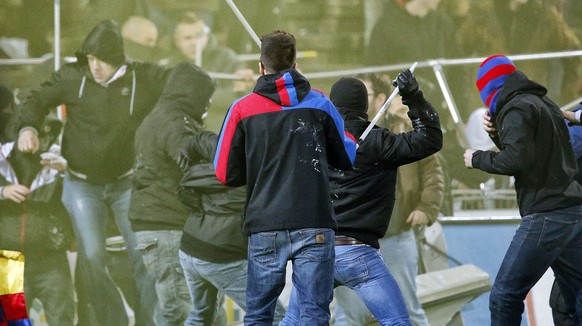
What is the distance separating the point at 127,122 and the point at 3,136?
0.78m

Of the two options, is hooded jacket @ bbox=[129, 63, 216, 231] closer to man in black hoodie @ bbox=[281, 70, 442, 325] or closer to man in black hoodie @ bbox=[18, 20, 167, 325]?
man in black hoodie @ bbox=[18, 20, 167, 325]

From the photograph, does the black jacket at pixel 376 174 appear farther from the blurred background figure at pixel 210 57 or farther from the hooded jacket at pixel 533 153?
the blurred background figure at pixel 210 57

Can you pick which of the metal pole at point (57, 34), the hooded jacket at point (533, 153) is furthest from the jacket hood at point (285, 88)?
the metal pole at point (57, 34)

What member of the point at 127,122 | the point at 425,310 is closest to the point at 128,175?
the point at 127,122

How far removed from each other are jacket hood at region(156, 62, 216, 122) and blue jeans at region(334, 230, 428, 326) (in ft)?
4.21

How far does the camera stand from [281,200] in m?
3.29

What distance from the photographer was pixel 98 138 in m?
5.36

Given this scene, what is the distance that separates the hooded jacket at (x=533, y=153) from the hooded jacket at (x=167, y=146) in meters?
1.78

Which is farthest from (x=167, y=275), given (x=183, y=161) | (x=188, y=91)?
(x=188, y=91)

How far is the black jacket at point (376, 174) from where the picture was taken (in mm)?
3807

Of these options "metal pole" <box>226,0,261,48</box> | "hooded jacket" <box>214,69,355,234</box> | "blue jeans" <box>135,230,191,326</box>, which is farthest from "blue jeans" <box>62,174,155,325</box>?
"hooded jacket" <box>214,69,355,234</box>

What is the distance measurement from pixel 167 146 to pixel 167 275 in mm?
742

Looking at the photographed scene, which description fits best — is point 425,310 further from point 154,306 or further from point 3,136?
point 3,136

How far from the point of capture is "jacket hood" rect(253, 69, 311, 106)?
336cm
